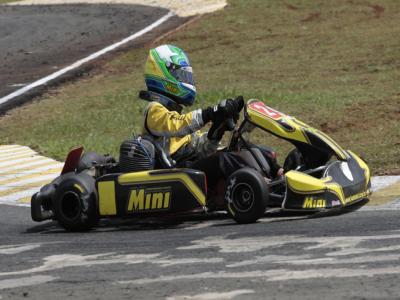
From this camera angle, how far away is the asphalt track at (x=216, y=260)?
220 inches

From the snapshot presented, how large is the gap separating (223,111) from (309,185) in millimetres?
903

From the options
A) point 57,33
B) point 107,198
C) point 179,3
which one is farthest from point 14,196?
point 179,3

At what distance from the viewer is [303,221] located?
759cm

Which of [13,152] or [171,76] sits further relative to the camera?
[13,152]

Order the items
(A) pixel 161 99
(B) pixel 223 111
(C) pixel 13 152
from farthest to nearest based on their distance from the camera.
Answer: (C) pixel 13 152, (A) pixel 161 99, (B) pixel 223 111

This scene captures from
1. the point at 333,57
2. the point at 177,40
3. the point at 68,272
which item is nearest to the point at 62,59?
the point at 177,40

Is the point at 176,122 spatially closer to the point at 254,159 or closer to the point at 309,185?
the point at 254,159

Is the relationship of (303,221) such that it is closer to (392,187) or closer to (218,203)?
(218,203)

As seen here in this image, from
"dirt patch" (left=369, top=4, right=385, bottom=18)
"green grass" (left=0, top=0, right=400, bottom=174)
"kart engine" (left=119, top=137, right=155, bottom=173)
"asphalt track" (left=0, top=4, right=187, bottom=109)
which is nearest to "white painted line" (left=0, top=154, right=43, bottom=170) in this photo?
"green grass" (left=0, top=0, right=400, bottom=174)

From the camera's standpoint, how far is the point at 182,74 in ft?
27.7

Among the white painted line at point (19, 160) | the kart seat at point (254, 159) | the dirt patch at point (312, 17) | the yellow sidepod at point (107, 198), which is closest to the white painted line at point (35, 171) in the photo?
the white painted line at point (19, 160)

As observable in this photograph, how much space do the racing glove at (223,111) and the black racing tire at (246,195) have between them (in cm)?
48

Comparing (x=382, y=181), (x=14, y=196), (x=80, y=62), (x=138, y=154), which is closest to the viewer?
(x=138, y=154)

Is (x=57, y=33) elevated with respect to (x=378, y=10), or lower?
elevated
